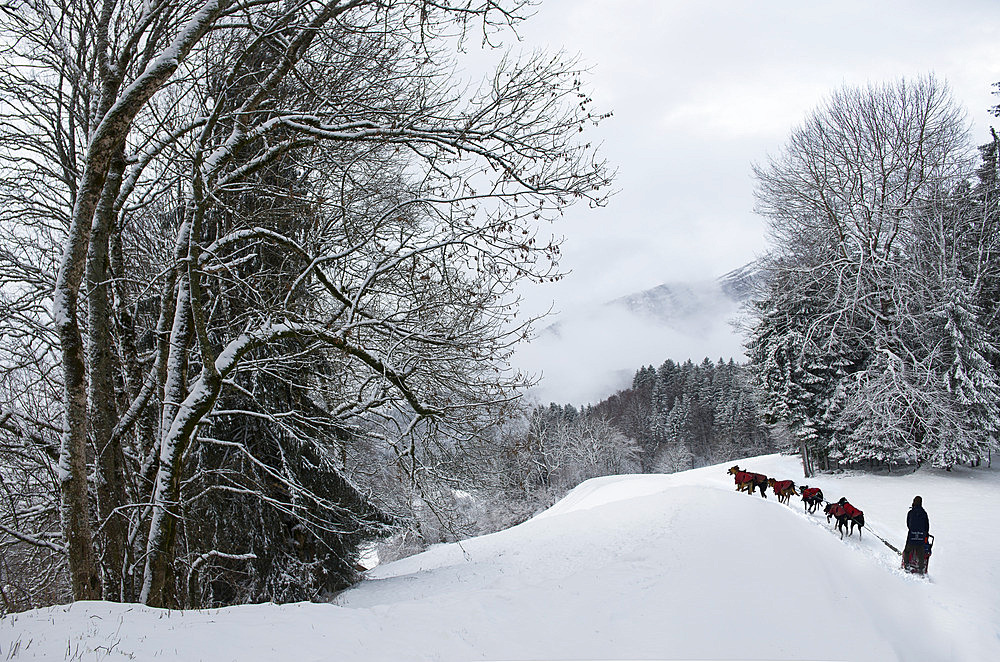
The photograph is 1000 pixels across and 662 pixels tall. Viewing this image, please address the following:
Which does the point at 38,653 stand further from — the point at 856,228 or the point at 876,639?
the point at 856,228

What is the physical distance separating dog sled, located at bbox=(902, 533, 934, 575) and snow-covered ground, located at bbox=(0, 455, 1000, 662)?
307 millimetres

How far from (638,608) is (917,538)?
6.89 m

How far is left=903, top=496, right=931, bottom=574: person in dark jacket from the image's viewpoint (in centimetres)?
1020

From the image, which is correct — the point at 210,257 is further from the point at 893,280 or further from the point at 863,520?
the point at 893,280

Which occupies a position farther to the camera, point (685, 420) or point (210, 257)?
point (685, 420)

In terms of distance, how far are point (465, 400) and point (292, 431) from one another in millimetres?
2199

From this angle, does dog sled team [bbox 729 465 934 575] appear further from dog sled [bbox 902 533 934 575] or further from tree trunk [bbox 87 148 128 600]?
tree trunk [bbox 87 148 128 600]

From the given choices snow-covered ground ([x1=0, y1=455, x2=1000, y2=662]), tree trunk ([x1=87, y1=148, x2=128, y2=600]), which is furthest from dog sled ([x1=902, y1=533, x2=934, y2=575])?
tree trunk ([x1=87, y1=148, x2=128, y2=600])

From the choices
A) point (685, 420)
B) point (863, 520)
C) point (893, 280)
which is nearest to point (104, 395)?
point (863, 520)

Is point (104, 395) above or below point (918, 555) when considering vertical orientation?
above

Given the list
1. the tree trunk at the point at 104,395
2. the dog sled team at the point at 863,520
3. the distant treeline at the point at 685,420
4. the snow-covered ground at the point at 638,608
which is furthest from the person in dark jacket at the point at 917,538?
the distant treeline at the point at 685,420

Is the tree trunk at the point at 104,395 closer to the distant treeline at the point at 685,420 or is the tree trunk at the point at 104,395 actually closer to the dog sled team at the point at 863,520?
the dog sled team at the point at 863,520

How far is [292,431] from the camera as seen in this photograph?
6312 mm

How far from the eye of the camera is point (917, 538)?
34.0ft
